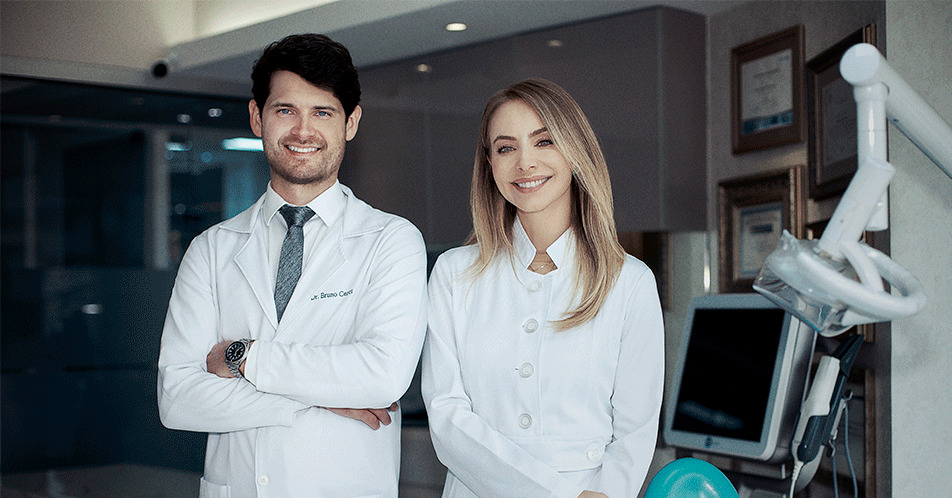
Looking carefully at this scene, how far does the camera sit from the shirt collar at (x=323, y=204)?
2.09 meters

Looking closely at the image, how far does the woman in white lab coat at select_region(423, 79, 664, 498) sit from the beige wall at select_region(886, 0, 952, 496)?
70cm

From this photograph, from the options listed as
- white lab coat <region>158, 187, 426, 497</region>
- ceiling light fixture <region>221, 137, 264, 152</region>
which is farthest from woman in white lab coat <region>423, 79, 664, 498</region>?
ceiling light fixture <region>221, 137, 264, 152</region>

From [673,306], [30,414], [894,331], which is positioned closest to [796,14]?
[673,306]

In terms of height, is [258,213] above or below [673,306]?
above

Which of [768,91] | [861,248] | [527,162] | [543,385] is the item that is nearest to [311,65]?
[527,162]

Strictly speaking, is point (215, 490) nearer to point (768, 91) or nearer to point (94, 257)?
point (768, 91)

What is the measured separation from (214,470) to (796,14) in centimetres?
241

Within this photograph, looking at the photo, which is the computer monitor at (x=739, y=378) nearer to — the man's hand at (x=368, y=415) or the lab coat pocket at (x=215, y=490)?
the man's hand at (x=368, y=415)

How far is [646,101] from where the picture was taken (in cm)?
342

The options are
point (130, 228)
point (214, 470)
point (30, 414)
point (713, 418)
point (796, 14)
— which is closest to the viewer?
point (214, 470)

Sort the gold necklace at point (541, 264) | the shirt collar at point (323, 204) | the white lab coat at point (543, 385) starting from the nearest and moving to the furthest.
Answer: the white lab coat at point (543, 385)
the gold necklace at point (541, 264)
the shirt collar at point (323, 204)

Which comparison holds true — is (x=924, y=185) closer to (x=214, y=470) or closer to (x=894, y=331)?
(x=894, y=331)

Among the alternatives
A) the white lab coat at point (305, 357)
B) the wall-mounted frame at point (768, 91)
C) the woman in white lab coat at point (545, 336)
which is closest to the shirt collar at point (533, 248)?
the woman in white lab coat at point (545, 336)

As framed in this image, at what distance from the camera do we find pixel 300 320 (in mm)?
1998
